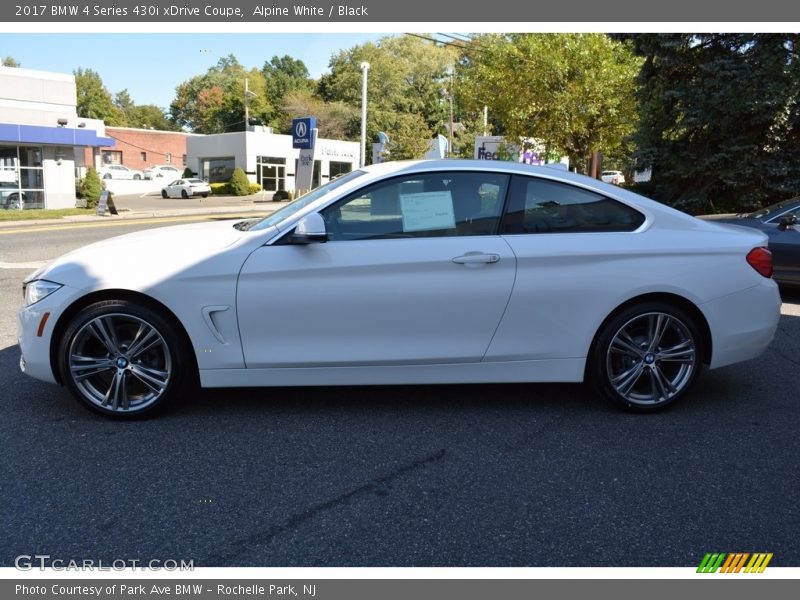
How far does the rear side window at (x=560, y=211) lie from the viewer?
4480 mm

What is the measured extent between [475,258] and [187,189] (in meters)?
45.1

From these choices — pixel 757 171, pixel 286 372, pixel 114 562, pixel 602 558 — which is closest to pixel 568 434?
pixel 602 558

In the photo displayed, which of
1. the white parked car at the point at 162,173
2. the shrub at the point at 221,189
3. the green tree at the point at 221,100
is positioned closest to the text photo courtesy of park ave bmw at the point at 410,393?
the shrub at the point at 221,189

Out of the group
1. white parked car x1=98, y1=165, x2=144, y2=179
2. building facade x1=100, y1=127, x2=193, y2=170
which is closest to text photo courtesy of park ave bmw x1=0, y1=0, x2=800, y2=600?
white parked car x1=98, y1=165, x2=144, y2=179

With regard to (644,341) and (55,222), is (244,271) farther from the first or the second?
(55,222)

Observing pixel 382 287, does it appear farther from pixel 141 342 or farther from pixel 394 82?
pixel 394 82

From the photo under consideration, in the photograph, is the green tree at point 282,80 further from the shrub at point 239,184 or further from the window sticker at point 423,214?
the window sticker at point 423,214

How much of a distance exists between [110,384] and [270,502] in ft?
5.34

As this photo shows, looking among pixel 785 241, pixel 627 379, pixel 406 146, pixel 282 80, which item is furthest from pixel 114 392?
pixel 282 80

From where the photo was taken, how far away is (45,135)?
1065 inches

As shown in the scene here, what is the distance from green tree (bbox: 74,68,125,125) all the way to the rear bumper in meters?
100

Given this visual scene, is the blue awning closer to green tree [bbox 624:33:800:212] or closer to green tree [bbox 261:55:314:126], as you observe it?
green tree [bbox 624:33:800:212]

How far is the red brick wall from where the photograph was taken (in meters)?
71.2

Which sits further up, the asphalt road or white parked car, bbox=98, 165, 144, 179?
white parked car, bbox=98, 165, 144, 179
